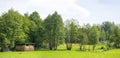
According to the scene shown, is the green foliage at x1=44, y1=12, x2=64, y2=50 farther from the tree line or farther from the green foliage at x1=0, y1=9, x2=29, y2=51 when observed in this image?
the green foliage at x1=0, y1=9, x2=29, y2=51

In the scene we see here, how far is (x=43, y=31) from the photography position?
330 ft

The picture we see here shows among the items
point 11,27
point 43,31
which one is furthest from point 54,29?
point 11,27

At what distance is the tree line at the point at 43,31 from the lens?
3306 inches

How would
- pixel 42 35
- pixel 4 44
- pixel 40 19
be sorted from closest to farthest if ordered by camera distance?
1. pixel 4 44
2. pixel 42 35
3. pixel 40 19

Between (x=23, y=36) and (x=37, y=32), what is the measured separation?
13.0 metres

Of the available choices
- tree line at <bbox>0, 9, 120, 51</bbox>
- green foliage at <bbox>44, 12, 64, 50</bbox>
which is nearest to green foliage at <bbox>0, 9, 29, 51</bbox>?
tree line at <bbox>0, 9, 120, 51</bbox>

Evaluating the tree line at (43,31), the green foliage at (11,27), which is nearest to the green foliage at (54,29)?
the tree line at (43,31)

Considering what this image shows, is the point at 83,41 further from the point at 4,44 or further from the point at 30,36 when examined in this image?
the point at 4,44

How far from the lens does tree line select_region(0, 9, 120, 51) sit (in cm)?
8398

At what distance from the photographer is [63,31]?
Result: 3967 inches

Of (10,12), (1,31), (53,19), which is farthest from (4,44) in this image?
(53,19)

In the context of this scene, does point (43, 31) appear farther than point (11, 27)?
Yes

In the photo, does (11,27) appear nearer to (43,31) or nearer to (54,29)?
(43,31)

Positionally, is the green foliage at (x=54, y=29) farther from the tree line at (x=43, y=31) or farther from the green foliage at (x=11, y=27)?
the green foliage at (x=11, y=27)
